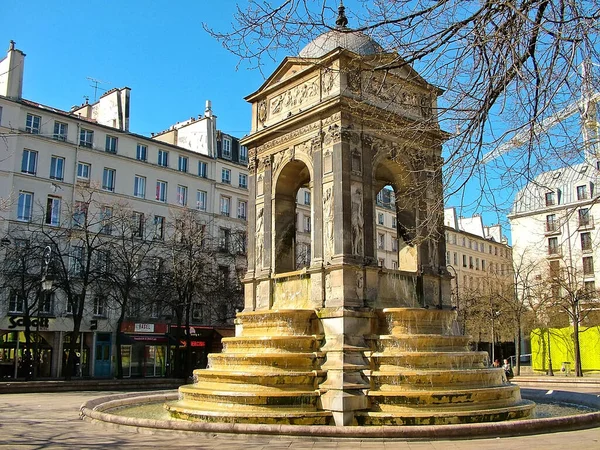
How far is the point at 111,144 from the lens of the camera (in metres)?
45.8

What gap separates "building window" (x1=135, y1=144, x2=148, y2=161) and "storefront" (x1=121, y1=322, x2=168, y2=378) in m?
12.5

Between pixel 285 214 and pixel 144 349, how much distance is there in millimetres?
29738

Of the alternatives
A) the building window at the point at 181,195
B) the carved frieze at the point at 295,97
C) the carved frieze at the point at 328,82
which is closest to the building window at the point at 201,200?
the building window at the point at 181,195

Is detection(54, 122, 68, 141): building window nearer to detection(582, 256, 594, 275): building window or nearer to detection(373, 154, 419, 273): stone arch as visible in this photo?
detection(373, 154, 419, 273): stone arch

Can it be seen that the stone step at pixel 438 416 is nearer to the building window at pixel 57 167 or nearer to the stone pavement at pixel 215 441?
the stone pavement at pixel 215 441

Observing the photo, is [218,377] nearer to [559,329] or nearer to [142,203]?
[142,203]

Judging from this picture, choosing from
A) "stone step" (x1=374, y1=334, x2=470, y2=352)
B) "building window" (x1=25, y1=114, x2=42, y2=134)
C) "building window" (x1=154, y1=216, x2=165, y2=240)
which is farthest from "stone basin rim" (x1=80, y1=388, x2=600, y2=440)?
"building window" (x1=154, y1=216, x2=165, y2=240)

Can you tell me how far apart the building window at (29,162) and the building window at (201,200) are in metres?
13.4

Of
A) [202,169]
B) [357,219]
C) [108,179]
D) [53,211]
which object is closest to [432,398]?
[357,219]

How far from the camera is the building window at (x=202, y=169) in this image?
51.7 metres

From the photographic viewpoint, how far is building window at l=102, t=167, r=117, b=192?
44969 mm

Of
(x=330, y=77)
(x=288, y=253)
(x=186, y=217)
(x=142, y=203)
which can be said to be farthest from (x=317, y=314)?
(x=142, y=203)

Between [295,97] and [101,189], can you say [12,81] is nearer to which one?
[101,189]

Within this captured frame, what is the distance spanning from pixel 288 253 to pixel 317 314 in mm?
3712
